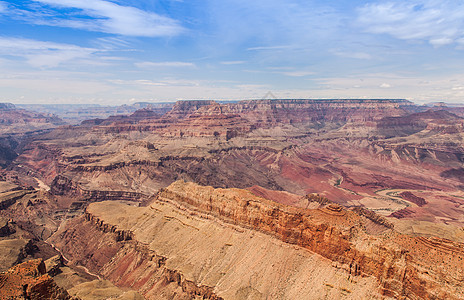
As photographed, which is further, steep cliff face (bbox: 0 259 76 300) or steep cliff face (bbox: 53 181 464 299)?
steep cliff face (bbox: 53 181 464 299)

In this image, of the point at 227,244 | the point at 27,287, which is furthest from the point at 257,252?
the point at 27,287

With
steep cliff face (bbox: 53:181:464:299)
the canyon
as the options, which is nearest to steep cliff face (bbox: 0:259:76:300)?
the canyon

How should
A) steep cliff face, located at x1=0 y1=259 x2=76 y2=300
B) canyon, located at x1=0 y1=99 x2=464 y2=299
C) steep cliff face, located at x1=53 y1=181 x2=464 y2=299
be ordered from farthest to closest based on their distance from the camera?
canyon, located at x1=0 y1=99 x2=464 y2=299, steep cliff face, located at x1=53 y1=181 x2=464 y2=299, steep cliff face, located at x1=0 y1=259 x2=76 y2=300

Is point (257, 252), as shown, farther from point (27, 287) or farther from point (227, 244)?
point (27, 287)

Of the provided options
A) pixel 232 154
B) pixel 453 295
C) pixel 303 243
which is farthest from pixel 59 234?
pixel 232 154

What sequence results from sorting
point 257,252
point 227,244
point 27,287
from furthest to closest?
point 227,244 < point 257,252 < point 27,287

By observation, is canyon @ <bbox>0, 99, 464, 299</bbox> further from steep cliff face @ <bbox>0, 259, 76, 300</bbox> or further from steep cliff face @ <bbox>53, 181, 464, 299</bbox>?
steep cliff face @ <bbox>0, 259, 76, 300</bbox>

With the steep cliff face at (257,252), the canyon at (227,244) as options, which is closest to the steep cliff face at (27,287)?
the canyon at (227,244)

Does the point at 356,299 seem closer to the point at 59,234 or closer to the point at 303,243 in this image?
the point at 303,243

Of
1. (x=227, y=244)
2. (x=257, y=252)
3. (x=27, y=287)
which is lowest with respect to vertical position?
(x=227, y=244)
